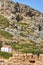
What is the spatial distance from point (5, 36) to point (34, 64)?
130 ft

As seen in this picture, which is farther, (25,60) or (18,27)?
(18,27)

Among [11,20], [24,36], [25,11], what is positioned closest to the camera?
[24,36]

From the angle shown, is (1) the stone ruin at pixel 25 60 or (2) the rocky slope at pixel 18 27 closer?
(1) the stone ruin at pixel 25 60

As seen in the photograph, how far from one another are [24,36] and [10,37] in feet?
19.4

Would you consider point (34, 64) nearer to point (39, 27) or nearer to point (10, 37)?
point (10, 37)

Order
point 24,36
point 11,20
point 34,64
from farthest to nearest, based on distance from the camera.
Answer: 1. point 11,20
2. point 24,36
3. point 34,64

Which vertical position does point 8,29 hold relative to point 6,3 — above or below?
below

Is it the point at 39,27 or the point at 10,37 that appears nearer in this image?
the point at 10,37

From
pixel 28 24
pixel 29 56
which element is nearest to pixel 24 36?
pixel 28 24

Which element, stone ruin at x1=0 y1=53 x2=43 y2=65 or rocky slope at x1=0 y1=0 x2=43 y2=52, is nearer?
stone ruin at x1=0 y1=53 x2=43 y2=65

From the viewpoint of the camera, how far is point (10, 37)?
55969 millimetres

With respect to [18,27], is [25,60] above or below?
above

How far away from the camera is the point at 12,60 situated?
677 inches

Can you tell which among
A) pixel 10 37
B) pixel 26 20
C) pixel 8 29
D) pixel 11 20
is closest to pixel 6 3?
pixel 26 20
